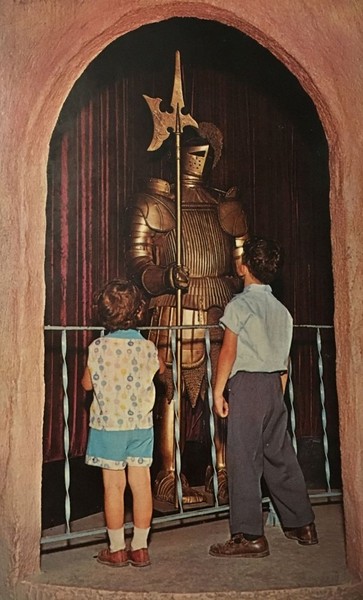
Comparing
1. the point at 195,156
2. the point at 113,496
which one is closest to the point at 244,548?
the point at 113,496

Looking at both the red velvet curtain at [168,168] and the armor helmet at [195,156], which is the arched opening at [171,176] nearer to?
the red velvet curtain at [168,168]

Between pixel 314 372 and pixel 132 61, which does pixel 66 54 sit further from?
pixel 314 372

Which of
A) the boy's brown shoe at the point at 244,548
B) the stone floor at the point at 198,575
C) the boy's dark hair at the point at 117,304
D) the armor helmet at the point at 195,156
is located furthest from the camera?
the armor helmet at the point at 195,156

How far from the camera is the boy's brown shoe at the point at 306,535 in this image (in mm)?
4305

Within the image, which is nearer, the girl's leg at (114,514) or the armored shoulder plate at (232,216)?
the girl's leg at (114,514)

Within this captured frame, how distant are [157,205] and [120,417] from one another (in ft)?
7.30

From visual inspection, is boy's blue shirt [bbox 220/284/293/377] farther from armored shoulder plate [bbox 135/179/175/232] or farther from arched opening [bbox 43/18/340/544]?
arched opening [bbox 43/18/340/544]

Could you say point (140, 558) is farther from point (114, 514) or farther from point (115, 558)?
point (114, 514)

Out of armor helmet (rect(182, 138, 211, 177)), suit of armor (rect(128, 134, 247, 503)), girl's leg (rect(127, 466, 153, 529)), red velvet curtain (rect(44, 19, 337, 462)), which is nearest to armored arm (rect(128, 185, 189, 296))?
suit of armor (rect(128, 134, 247, 503))

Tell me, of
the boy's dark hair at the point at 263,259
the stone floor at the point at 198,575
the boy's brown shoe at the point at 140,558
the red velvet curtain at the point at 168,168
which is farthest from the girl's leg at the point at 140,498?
the red velvet curtain at the point at 168,168

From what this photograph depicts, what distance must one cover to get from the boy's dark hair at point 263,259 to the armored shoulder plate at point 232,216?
173 cm

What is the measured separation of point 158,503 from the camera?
5359 millimetres

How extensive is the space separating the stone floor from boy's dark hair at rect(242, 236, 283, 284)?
4.64ft

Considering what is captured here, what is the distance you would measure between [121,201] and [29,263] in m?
2.31
